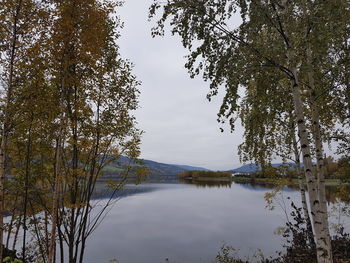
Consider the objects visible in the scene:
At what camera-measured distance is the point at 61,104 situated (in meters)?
7.78

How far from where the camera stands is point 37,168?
10.2m

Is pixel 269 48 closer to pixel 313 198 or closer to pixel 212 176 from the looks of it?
pixel 313 198

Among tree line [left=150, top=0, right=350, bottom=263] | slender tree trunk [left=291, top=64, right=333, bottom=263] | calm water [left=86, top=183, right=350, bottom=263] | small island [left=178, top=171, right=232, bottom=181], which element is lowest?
small island [left=178, top=171, right=232, bottom=181]

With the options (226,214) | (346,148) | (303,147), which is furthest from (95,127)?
(226,214)

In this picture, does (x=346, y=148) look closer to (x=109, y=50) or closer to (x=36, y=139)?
(x=109, y=50)

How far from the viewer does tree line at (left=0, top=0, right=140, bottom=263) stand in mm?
8094

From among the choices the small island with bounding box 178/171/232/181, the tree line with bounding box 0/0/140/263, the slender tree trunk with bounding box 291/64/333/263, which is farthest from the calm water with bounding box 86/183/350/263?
the small island with bounding box 178/171/232/181

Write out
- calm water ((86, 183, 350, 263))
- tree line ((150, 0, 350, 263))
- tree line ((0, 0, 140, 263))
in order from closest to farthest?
tree line ((150, 0, 350, 263)) < tree line ((0, 0, 140, 263)) < calm water ((86, 183, 350, 263))

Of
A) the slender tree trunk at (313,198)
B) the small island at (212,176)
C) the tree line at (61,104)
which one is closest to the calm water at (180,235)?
the tree line at (61,104)

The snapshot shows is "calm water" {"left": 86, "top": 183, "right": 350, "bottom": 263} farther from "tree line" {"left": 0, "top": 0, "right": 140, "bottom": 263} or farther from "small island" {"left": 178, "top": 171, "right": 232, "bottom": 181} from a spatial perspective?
"small island" {"left": 178, "top": 171, "right": 232, "bottom": 181}

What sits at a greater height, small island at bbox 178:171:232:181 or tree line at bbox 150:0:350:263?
tree line at bbox 150:0:350:263

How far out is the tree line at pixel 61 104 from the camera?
809 centimetres

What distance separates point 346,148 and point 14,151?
15089 millimetres

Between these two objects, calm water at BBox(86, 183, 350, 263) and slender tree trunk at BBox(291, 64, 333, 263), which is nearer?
slender tree trunk at BBox(291, 64, 333, 263)
